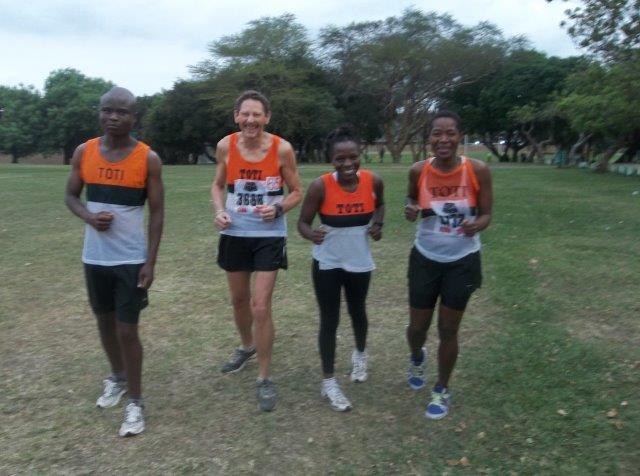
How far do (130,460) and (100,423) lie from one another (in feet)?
1.59

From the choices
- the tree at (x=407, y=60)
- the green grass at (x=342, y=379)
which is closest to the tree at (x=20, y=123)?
the tree at (x=407, y=60)

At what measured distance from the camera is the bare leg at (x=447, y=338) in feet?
11.7

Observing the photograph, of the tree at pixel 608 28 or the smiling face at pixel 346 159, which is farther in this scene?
the tree at pixel 608 28

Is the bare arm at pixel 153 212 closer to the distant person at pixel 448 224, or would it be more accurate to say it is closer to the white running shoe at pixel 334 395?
the white running shoe at pixel 334 395

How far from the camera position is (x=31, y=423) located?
3598 millimetres

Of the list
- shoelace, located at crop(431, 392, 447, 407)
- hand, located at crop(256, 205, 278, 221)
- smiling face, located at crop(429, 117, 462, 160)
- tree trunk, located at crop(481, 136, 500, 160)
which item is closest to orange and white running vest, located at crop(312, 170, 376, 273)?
hand, located at crop(256, 205, 278, 221)

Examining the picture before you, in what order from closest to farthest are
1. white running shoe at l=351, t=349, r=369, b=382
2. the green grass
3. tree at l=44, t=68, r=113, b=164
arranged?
the green grass, white running shoe at l=351, t=349, r=369, b=382, tree at l=44, t=68, r=113, b=164

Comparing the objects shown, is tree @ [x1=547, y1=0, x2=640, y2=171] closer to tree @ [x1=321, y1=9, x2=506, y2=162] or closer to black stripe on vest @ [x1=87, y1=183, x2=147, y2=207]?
black stripe on vest @ [x1=87, y1=183, x2=147, y2=207]

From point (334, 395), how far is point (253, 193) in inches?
52.8

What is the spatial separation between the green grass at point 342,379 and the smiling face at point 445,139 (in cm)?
154

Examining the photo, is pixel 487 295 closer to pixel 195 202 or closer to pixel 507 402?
pixel 507 402

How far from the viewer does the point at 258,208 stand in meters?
3.82

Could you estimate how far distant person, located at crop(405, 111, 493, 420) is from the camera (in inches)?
138

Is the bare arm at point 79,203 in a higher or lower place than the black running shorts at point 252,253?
higher
